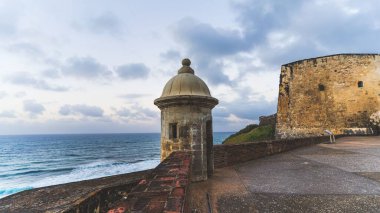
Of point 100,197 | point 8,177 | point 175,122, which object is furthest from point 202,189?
point 8,177

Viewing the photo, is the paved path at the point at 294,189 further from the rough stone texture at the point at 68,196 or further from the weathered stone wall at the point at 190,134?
the rough stone texture at the point at 68,196

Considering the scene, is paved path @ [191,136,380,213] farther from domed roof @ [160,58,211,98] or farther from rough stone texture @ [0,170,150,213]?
domed roof @ [160,58,211,98]

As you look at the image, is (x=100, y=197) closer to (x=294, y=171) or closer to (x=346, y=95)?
(x=294, y=171)

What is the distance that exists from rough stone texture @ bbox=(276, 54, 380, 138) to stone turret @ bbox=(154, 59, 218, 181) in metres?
17.5

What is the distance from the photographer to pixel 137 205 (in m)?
1.68

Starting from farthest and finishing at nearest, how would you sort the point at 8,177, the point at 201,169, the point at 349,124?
the point at 8,177 → the point at 349,124 → the point at 201,169

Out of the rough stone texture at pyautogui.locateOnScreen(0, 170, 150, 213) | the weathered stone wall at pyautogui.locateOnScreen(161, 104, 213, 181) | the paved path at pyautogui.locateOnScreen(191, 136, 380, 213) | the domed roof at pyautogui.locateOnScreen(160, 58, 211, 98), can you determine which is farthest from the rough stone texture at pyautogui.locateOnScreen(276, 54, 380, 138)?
the rough stone texture at pyautogui.locateOnScreen(0, 170, 150, 213)

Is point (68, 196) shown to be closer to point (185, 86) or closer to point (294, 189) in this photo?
point (185, 86)

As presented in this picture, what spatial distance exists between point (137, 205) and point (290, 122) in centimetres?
2097

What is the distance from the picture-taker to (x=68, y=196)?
4.97m

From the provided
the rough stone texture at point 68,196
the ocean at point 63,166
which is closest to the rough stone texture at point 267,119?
the ocean at point 63,166

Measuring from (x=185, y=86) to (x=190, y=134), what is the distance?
3.37 feet

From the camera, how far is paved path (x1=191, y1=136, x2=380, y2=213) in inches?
123

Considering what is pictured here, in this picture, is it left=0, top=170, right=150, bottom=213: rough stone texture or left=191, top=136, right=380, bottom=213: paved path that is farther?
left=0, top=170, right=150, bottom=213: rough stone texture
